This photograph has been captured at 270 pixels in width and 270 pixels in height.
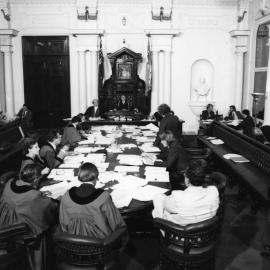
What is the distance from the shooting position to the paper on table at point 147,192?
12.8 ft

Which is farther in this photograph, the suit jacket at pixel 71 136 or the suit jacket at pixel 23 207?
the suit jacket at pixel 71 136

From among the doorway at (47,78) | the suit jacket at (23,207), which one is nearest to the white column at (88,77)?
the doorway at (47,78)

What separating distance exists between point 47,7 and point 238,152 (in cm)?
813

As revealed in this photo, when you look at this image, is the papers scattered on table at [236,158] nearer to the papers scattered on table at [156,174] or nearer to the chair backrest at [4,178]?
the papers scattered on table at [156,174]

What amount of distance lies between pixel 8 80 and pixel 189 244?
10444 millimetres

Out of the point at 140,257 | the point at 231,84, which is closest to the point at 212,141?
the point at 140,257

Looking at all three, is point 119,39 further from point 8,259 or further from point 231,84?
point 8,259

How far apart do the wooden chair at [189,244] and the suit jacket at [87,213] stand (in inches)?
17.5

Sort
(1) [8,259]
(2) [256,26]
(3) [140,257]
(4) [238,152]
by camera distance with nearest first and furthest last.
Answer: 1. (1) [8,259]
2. (3) [140,257]
3. (4) [238,152]
4. (2) [256,26]

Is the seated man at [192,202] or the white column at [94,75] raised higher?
the white column at [94,75]

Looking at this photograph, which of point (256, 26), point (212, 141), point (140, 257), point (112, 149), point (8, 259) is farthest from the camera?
point (256, 26)

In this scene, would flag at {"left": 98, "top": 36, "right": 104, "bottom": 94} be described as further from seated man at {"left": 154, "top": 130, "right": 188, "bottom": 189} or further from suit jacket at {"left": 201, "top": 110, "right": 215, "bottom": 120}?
seated man at {"left": 154, "top": 130, "right": 188, "bottom": 189}

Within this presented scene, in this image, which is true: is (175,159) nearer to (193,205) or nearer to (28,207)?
(193,205)

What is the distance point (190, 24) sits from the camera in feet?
39.9
